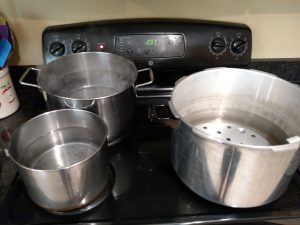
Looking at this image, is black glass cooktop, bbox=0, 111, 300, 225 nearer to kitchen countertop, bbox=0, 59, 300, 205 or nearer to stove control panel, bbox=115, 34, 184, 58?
kitchen countertop, bbox=0, 59, 300, 205

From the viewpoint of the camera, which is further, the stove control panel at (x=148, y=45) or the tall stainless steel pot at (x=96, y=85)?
the stove control panel at (x=148, y=45)

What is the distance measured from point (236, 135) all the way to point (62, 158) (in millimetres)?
406

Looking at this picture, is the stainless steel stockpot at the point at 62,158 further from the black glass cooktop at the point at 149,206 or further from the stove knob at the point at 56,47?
the stove knob at the point at 56,47

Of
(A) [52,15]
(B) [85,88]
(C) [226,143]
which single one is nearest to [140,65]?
(B) [85,88]

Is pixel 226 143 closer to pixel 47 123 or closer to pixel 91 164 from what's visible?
pixel 91 164

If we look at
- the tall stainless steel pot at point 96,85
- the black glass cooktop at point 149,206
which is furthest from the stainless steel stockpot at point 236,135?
the tall stainless steel pot at point 96,85

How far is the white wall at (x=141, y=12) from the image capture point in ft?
2.58

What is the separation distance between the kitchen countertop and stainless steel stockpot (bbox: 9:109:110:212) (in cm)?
6

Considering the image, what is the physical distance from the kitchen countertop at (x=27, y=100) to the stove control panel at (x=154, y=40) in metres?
0.13

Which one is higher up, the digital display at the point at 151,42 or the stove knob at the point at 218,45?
the digital display at the point at 151,42

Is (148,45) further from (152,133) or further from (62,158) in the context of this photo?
(62,158)

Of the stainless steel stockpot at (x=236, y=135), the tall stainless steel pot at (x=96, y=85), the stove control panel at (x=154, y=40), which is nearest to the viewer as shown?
the stainless steel stockpot at (x=236, y=135)

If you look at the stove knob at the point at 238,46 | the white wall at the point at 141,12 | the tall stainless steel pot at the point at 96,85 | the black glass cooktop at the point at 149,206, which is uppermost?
the white wall at the point at 141,12

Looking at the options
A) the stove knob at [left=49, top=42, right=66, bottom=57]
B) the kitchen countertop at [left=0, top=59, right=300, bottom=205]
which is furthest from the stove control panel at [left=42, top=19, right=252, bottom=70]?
the kitchen countertop at [left=0, top=59, right=300, bottom=205]
